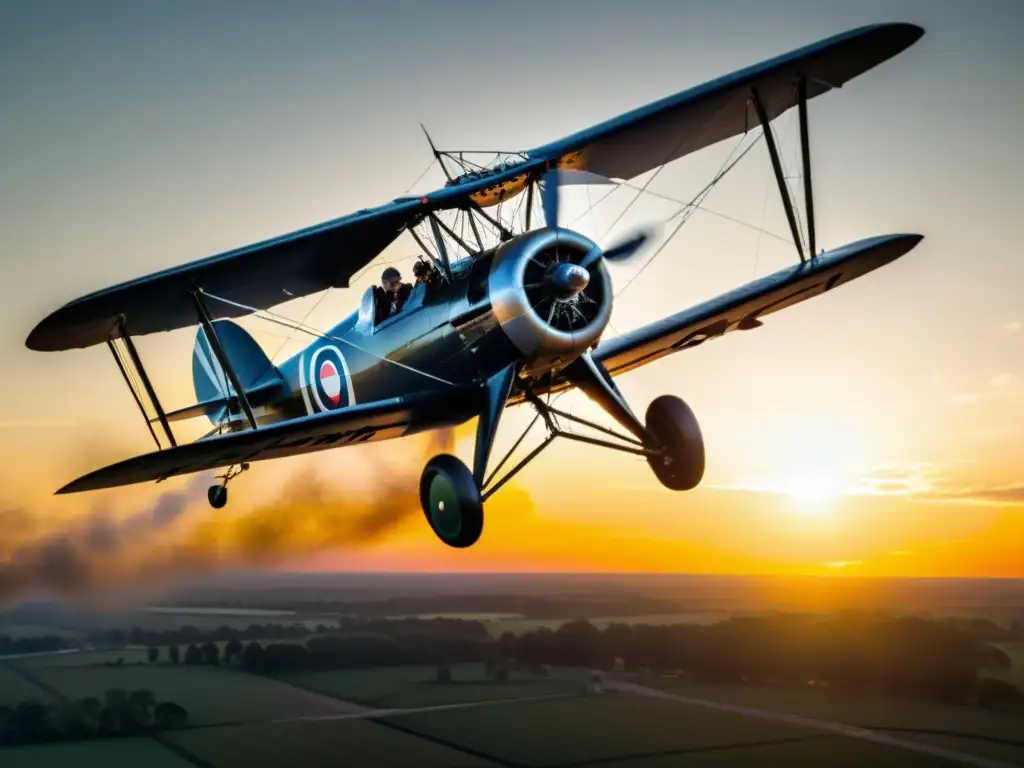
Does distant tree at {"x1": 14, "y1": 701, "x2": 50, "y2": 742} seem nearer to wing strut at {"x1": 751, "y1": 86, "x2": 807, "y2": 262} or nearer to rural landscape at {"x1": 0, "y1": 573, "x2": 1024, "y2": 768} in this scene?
rural landscape at {"x1": 0, "y1": 573, "x2": 1024, "y2": 768}

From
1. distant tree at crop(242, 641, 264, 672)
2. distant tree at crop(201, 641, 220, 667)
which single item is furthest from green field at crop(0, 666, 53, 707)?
distant tree at crop(242, 641, 264, 672)

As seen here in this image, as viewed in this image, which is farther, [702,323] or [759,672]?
[759,672]

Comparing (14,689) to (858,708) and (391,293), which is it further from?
(391,293)

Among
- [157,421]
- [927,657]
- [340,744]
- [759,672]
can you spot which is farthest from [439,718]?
[157,421]

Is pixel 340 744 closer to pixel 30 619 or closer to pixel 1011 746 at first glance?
pixel 30 619

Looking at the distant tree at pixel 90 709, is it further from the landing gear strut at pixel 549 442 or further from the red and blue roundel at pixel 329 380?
the landing gear strut at pixel 549 442

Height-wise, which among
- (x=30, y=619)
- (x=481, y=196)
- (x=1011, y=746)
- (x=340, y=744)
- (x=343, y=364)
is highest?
(x=481, y=196)

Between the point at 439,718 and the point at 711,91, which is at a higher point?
the point at 711,91
